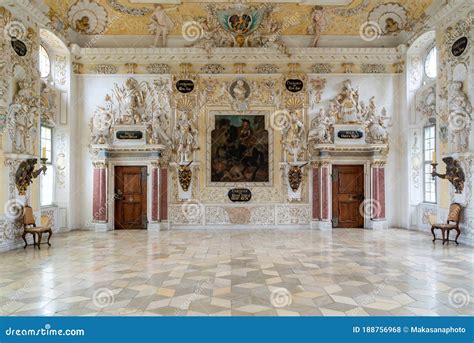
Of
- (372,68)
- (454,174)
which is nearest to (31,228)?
(454,174)

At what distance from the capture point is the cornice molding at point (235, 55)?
11703 millimetres

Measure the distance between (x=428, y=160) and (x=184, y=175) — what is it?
332 inches

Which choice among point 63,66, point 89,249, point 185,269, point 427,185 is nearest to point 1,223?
point 89,249

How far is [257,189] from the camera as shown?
11711mm

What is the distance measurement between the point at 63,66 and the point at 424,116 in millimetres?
12558

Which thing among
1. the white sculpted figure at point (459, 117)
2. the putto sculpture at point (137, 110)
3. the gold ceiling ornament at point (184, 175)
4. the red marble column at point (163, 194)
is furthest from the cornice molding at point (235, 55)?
the red marble column at point (163, 194)

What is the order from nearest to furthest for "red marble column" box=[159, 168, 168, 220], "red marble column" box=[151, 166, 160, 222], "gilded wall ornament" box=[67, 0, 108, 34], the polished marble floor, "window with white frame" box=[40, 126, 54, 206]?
the polished marble floor
"window with white frame" box=[40, 126, 54, 206]
"gilded wall ornament" box=[67, 0, 108, 34]
"red marble column" box=[151, 166, 160, 222]
"red marble column" box=[159, 168, 168, 220]

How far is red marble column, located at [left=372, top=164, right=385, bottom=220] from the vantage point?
11.5 meters

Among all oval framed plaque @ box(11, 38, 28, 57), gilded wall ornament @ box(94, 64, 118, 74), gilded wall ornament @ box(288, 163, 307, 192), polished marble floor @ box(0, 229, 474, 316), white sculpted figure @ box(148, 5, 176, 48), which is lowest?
polished marble floor @ box(0, 229, 474, 316)

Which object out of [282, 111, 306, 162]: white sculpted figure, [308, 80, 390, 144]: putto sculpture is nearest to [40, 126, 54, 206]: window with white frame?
[282, 111, 306, 162]: white sculpted figure

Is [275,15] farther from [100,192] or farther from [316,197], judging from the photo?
[100,192]

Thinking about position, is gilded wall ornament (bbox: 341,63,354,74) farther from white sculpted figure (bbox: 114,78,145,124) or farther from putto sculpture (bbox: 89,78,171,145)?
white sculpted figure (bbox: 114,78,145,124)

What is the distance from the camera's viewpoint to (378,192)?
1152 centimetres

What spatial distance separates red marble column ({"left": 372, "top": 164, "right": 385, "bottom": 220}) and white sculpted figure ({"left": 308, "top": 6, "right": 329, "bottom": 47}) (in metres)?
5.10
